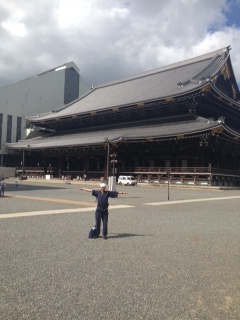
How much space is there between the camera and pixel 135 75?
59.5m

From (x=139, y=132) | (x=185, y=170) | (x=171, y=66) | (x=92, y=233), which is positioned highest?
(x=171, y=66)

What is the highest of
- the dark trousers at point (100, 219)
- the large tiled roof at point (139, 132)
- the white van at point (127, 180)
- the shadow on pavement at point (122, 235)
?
the large tiled roof at point (139, 132)

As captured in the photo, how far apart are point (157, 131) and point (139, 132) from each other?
116 inches

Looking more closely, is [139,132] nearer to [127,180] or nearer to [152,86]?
[127,180]

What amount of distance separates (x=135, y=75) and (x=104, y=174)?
23892 mm

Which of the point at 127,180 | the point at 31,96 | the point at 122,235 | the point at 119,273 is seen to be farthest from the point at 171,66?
the point at 119,273

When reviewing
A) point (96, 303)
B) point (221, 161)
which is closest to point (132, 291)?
point (96, 303)

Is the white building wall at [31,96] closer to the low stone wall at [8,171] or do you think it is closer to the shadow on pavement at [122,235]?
the low stone wall at [8,171]

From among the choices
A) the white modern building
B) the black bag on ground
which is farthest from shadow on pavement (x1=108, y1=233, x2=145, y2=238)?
the white modern building

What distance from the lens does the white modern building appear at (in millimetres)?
63906

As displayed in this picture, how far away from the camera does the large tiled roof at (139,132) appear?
1419 inches

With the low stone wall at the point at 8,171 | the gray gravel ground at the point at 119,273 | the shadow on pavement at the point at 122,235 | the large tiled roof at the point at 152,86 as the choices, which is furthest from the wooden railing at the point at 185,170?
the low stone wall at the point at 8,171

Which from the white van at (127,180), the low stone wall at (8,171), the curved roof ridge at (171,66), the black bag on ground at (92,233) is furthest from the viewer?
the low stone wall at (8,171)

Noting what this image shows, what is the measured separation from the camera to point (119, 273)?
18.5 feet
